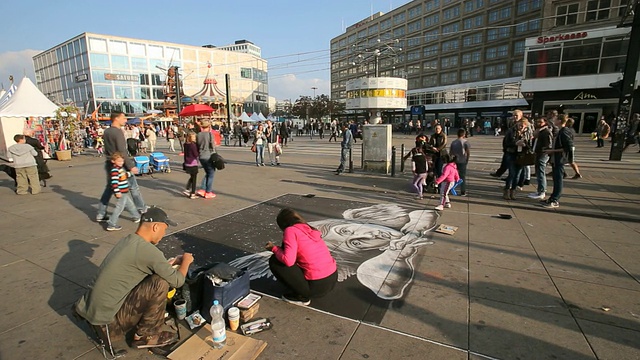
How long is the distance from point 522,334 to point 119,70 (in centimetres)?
8004

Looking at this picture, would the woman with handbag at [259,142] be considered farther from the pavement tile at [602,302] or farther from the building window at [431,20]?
the building window at [431,20]

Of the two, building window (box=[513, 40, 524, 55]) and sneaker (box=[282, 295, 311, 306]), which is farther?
building window (box=[513, 40, 524, 55])

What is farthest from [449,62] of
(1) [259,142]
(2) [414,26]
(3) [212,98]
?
(1) [259,142]

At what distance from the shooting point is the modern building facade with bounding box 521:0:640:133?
27453 mm

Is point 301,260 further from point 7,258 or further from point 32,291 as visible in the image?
point 7,258

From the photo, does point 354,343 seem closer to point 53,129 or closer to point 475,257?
point 475,257

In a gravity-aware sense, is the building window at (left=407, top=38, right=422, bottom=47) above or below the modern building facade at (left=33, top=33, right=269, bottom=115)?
above

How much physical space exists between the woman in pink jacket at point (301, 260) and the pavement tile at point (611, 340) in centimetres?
226

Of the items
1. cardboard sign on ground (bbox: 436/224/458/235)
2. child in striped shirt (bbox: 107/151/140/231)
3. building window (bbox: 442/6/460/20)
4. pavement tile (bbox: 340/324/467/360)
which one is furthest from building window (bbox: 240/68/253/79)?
pavement tile (bbox: 340/324/467/360)

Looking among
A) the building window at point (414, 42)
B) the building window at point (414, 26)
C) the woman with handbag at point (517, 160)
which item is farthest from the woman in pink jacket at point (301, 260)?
the building window at point (414, 26)

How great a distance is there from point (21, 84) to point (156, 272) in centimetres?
1606

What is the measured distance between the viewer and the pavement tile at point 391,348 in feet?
8.21

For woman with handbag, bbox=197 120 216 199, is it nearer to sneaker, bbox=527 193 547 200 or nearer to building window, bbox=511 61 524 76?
sneaker, bbox=527 193 547 200

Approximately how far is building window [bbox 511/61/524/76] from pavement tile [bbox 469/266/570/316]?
52.5 m
